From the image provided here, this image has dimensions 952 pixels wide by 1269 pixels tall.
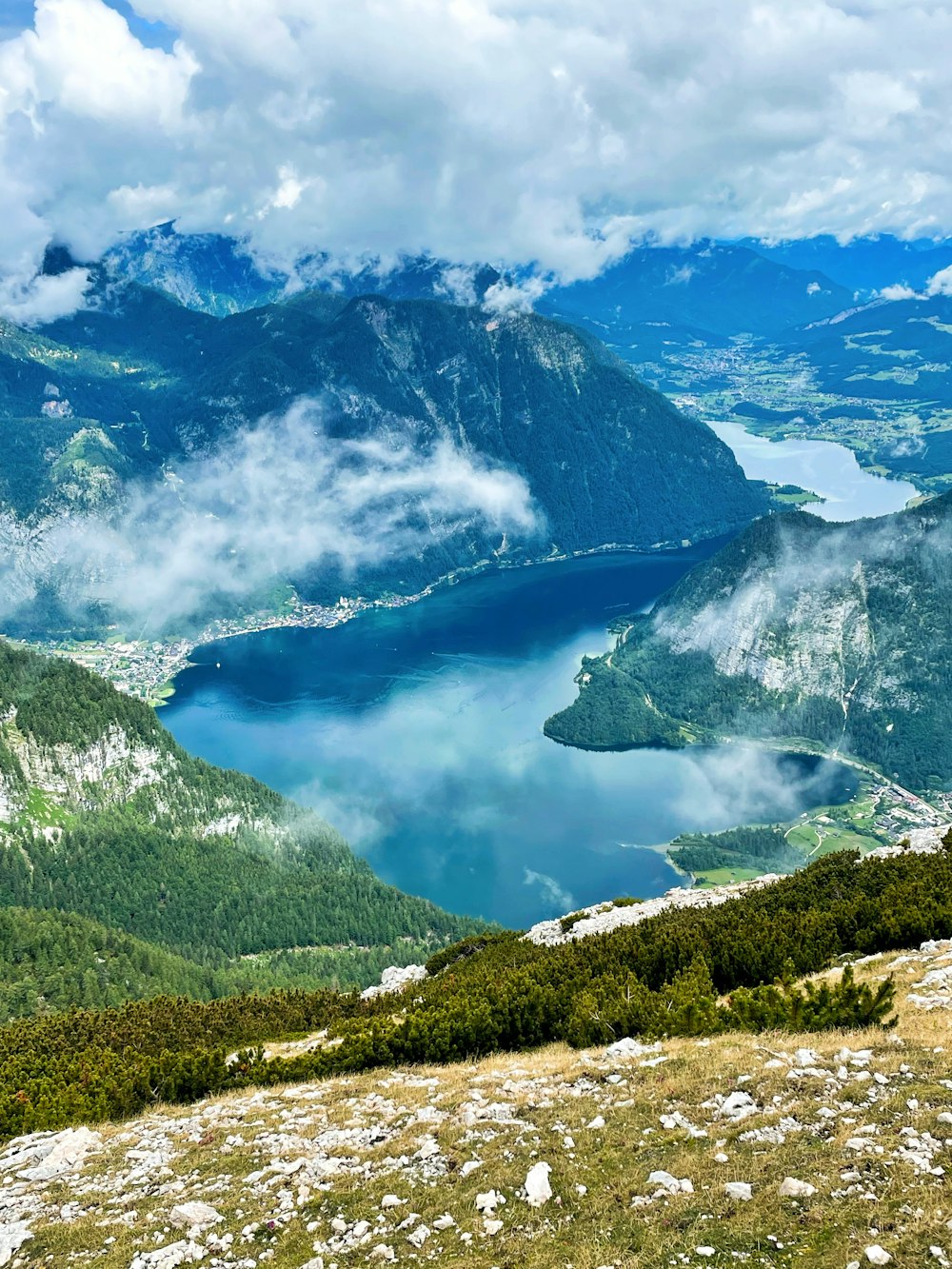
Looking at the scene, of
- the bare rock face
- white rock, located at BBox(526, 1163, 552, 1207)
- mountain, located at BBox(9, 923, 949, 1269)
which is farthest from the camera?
the bare rock face

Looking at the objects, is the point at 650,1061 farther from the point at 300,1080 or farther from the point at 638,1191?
the point at 300,1080

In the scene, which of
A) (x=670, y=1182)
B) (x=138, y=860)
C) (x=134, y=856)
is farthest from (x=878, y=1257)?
(x=134, y=856)

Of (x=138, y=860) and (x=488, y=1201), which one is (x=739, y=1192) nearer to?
(x=488, y=1201)

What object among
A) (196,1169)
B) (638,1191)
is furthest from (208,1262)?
(638,1191)

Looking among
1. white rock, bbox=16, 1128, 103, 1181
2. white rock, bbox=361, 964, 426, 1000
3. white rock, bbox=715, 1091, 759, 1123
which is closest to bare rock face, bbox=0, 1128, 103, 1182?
white rock, bbox=16, 1128, 103, 1181

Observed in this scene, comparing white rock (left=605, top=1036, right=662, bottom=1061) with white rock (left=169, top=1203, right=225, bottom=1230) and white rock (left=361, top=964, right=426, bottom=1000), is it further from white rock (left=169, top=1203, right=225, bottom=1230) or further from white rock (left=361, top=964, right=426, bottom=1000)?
white rock (left=361, top=964, right=426, bottom=1000)

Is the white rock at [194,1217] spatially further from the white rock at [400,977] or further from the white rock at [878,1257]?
the white rock at [400,977]
